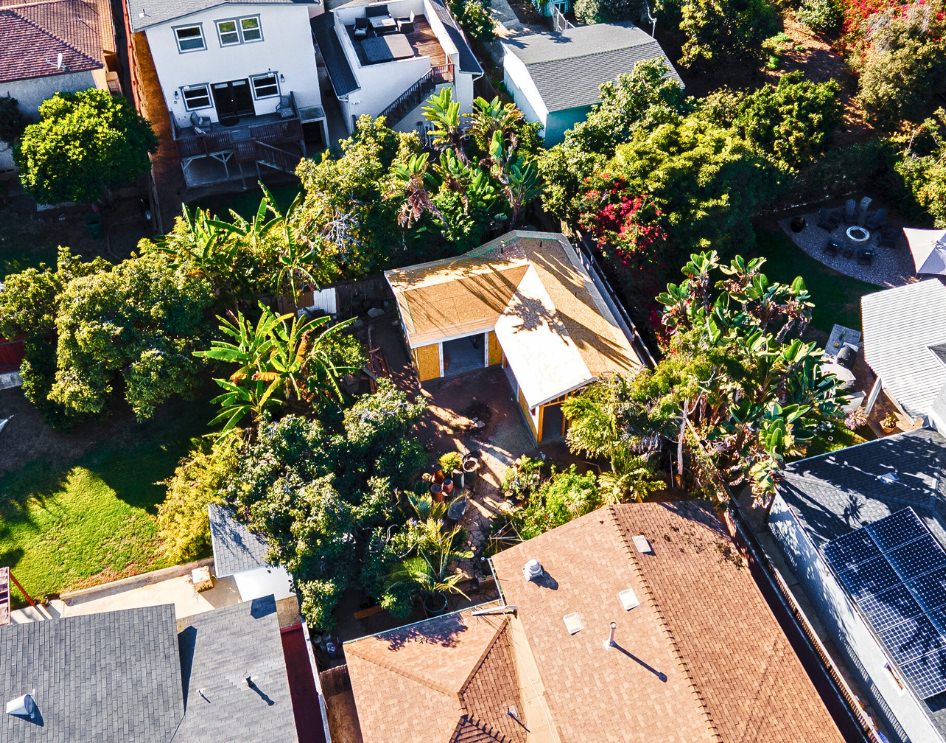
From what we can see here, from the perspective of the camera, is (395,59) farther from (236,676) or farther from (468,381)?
(236,676)

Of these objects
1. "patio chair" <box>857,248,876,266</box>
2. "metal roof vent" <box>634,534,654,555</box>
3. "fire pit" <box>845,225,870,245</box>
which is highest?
"fire pit" <box>845,225,870,245</box>

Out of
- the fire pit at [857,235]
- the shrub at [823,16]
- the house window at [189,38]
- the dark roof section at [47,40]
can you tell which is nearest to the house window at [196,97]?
the house window at [189,38]

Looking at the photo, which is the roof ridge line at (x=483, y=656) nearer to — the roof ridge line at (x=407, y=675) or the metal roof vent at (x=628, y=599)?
the roof ridge line at (x=407, y=675)

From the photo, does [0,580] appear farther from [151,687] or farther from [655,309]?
[655,309]

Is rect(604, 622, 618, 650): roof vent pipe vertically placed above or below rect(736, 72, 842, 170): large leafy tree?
below

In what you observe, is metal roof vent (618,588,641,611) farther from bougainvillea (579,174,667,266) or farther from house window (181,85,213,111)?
house window (181,85,213,111)

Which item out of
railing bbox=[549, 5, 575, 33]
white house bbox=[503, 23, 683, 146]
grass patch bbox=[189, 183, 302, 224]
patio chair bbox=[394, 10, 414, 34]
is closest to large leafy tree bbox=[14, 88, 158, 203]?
grass patch bbox=[189, 183, 302, 224]
